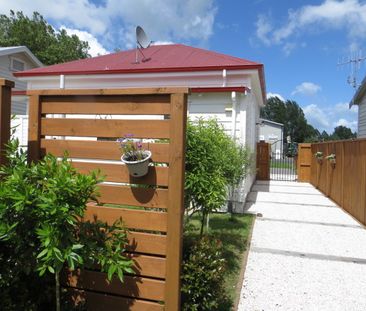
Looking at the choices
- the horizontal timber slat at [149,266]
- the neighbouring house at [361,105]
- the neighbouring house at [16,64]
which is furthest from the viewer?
the neighbouring house at [16,64]

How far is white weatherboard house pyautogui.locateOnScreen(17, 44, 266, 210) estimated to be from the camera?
8266 millimetres

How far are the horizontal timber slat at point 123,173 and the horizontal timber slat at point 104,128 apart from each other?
10.5 inches

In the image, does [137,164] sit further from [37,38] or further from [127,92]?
[37,38]

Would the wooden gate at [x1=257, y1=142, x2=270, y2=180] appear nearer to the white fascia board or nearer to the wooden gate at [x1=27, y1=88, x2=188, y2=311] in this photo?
the white fascia board

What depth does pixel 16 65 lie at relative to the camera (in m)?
18.9

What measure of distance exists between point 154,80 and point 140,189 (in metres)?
6.84

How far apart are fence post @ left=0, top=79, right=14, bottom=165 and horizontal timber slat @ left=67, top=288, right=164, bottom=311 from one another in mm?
1322

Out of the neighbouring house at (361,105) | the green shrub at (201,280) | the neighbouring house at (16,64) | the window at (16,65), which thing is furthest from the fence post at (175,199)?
the window at (16,65)

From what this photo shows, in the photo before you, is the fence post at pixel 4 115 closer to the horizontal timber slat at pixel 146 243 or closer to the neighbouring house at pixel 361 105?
the horizontal timber slat at pixel 146 243

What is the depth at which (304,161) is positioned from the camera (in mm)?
17031

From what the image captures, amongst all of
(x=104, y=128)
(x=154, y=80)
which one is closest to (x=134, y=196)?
(x=104, y=128)

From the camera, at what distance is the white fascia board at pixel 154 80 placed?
8797 mm

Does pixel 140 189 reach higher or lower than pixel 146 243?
higher

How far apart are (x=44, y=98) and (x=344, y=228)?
6523 millimetres
